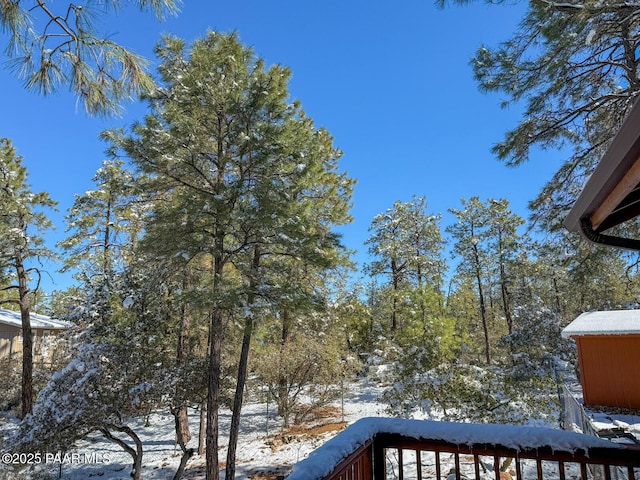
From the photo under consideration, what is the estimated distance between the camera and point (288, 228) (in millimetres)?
7762

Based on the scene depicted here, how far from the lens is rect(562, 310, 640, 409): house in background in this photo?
989cm

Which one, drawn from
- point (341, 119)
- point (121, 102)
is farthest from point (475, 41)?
point (341, 119)

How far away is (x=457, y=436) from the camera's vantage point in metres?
1.90

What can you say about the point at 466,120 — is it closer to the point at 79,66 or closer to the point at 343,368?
the point at 343,368

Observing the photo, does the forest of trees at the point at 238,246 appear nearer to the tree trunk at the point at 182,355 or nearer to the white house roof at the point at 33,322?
the tree trunk at the point at 182,355

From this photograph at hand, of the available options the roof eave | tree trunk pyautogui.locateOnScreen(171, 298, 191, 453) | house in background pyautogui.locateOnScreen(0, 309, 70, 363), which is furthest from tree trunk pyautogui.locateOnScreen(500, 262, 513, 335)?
house in background pyautogui.locateOnScreen(0, 309, 70, 363)

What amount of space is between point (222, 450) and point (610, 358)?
11.0 meters

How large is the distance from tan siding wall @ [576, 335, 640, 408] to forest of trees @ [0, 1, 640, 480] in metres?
2.64

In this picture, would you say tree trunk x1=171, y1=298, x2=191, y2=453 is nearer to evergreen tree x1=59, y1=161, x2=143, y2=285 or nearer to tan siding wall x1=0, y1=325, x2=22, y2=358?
evergreen tree x1=59, y1=161, x2=143, y2=285

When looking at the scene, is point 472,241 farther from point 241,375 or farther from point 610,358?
point 241,375

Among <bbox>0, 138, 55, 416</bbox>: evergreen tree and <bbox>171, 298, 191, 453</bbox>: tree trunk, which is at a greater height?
<bbox>0, 138, 55, 416</bbox>: evergreen tree

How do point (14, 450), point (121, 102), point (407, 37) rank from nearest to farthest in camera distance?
1. point (121, 102)
2. point (14, 450)
3. point (407, 37)

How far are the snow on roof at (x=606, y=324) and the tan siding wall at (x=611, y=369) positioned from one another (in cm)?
38

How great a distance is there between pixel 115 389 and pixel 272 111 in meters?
6.49
